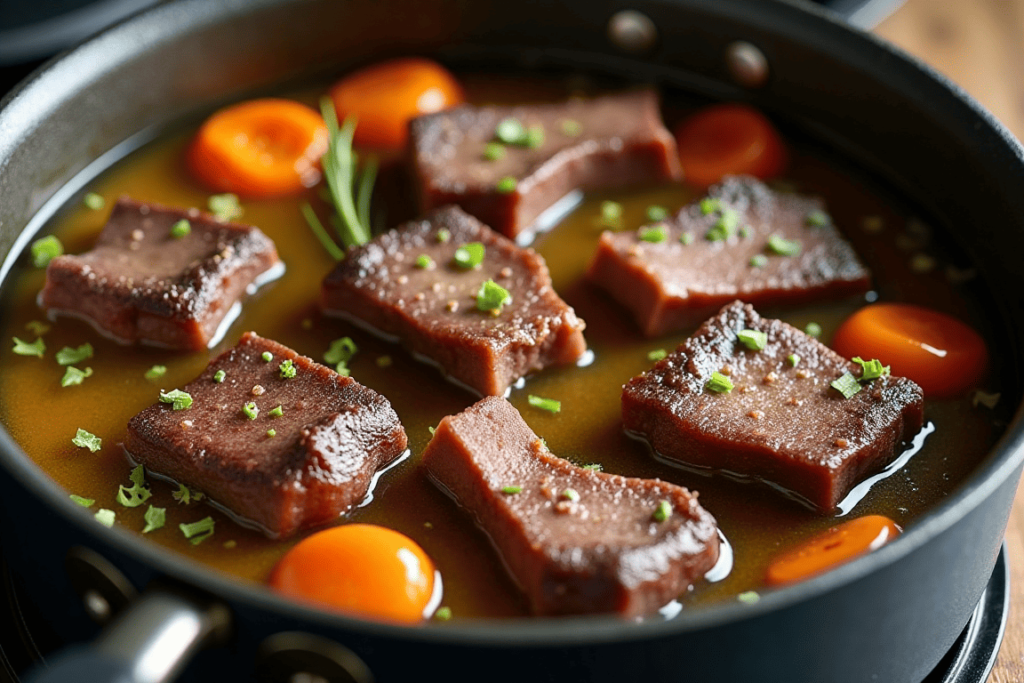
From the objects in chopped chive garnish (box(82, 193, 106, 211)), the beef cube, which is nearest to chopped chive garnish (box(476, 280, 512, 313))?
the beef cube

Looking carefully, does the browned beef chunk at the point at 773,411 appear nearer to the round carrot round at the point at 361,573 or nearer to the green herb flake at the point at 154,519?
the round carrot round at the point at 361,573

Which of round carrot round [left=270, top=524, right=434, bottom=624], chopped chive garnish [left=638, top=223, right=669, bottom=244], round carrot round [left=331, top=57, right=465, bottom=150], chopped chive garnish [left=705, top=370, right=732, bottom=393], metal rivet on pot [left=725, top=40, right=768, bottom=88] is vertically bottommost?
round carrot round [left=270, top=524, right=434, bottom=624]

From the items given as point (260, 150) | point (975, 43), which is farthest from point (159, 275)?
point (975, 43)

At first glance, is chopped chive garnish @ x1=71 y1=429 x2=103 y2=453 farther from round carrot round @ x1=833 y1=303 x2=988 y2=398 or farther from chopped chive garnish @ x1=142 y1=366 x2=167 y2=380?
round carrot round @ x1=833 y1=303 x2=988 y2=398

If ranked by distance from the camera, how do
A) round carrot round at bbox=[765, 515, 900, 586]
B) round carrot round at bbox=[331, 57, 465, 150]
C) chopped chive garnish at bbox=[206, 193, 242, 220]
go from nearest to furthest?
round carrot round at bbox=[765, 515, 900, 586], chopped chive garnish at bbox=[206, 193, 242, 220], round carrot round at bbox=[331, 57, 465, 150]

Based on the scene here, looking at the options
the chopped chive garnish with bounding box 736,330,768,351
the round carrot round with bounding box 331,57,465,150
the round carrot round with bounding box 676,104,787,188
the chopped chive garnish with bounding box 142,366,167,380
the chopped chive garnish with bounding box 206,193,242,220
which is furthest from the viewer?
the round carrot round with bounding box 331,57,465,150

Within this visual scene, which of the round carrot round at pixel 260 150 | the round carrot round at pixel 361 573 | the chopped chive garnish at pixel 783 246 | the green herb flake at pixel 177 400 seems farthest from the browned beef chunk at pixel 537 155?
the round carrot round at pixel 361 573

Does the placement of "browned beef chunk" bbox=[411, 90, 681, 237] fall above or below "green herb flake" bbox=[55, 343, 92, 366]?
above
